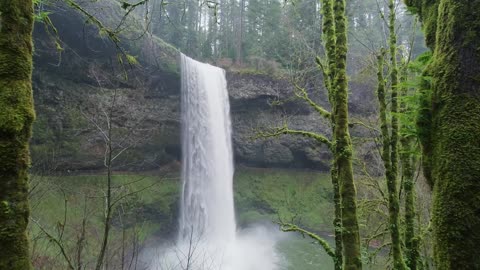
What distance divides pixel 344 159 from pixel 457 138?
1940 mm

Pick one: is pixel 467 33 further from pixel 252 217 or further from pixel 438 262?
pixel 252 217

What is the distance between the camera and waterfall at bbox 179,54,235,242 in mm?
20391

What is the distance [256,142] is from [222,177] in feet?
15.2

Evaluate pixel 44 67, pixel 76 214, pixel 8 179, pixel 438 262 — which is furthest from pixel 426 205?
pixel 44 67

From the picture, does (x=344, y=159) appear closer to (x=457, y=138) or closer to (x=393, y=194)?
(x=393, y=194)

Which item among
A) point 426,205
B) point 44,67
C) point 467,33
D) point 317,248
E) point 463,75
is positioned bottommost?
point 317,248

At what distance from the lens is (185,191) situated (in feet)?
68.0

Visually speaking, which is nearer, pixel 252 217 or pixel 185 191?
pixel 185 191

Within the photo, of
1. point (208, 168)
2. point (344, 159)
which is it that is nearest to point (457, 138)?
point (344, 159)

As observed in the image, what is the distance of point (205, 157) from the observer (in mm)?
21281

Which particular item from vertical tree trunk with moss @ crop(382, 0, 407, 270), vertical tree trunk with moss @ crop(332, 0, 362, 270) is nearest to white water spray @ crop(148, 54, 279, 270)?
vertical tree trunk with moss @ crop(382, 0, 407, 270)

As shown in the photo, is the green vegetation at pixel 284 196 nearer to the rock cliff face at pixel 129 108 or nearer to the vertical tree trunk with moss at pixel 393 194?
the rock cliff face at pixel 129 108

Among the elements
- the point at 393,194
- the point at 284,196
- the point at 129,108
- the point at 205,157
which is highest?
the point at 129,108

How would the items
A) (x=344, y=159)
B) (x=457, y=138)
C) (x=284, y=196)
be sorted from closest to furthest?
(x=457, y=138) < (x=344, y=159) < (x=284, y=196)
